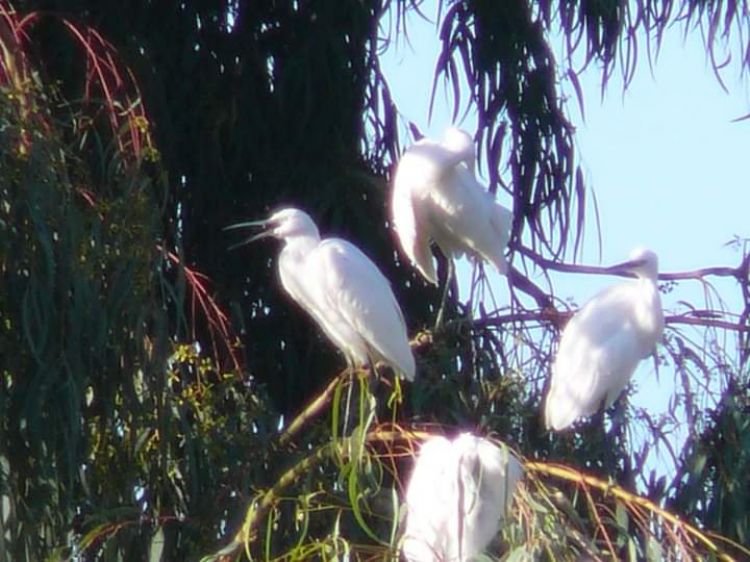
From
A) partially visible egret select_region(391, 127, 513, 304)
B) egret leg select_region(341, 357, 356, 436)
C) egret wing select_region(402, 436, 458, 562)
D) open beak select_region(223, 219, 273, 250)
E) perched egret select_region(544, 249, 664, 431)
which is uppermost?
partially visible egret select_region(391, 127, 513, 304)

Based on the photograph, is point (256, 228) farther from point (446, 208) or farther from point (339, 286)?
point (446, 208)

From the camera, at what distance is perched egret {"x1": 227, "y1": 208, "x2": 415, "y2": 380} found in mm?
3691

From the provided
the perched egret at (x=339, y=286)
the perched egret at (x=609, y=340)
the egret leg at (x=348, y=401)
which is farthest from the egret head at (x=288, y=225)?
the perched egret at (x=609, y=340)

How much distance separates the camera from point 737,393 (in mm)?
3258

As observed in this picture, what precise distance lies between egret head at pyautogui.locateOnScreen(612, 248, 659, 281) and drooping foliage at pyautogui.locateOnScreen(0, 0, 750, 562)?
11 cm

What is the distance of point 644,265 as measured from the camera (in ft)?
13.3

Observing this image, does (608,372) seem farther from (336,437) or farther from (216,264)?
(336,437)

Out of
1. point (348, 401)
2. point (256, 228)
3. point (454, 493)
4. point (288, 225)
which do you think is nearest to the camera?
point (454, 493)

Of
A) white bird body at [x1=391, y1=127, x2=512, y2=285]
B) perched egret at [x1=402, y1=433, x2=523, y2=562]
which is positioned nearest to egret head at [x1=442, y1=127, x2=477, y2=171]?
white bird body at [x1=391, y1=127, x2=512, y2=285]

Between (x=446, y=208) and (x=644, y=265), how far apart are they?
1.31 feet

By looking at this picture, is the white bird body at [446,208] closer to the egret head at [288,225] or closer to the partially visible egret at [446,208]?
the partially visible egret at [446,208]

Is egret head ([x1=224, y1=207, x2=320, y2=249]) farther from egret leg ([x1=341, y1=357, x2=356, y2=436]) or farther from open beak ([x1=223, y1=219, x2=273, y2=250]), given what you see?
egret leg ([x1=341, y1=357, x2=356, y2=436])

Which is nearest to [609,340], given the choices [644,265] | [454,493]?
[644,265]

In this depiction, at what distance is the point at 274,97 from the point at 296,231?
419 millimetres
